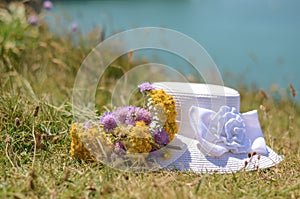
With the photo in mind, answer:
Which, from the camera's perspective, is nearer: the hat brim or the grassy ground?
the grassy ground

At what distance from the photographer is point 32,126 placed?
2514 millimetres

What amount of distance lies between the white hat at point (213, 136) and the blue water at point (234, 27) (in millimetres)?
2620

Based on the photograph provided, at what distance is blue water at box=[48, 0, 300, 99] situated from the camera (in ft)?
19.7

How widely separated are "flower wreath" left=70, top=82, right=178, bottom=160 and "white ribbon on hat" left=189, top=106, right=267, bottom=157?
0.17 meters

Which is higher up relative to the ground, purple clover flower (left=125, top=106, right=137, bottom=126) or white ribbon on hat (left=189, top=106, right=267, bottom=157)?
purple clover flower (left=125, top=106, right=137, bottom=126)

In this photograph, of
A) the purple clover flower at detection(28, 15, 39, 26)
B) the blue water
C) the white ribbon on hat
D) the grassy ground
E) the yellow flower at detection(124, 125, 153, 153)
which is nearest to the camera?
the grassy ground

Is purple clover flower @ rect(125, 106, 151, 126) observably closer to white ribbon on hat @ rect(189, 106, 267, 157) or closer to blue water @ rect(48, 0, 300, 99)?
white ribbon on hat @ rect(189, 106, 267, 157)

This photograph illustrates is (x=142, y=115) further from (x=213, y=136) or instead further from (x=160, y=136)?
(x=213, y=136)

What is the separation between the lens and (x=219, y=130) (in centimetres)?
241

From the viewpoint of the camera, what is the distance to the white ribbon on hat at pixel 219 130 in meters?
2.40

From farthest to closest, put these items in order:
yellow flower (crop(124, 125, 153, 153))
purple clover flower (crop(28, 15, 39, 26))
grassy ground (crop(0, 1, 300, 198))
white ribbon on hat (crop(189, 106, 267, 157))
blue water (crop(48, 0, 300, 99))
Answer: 1. blue water (crop(48, 0, 300, 99))
2. purple clover flower (crop(28, 15, 39, 26))
3. white ribbon on hat (crop(189, 106, 267, 157))
4. yellow flower (crop(124, 125, 153, 153))
5. grassy ground (crop(0, 1, 300, 198))

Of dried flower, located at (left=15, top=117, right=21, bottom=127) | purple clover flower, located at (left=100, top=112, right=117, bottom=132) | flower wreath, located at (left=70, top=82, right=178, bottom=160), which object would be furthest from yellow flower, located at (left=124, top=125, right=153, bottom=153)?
dried flower, located at (left=15, top=117, right=21, bottom=127)

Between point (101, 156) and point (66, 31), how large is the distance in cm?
342

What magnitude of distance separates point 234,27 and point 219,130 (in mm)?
8537
